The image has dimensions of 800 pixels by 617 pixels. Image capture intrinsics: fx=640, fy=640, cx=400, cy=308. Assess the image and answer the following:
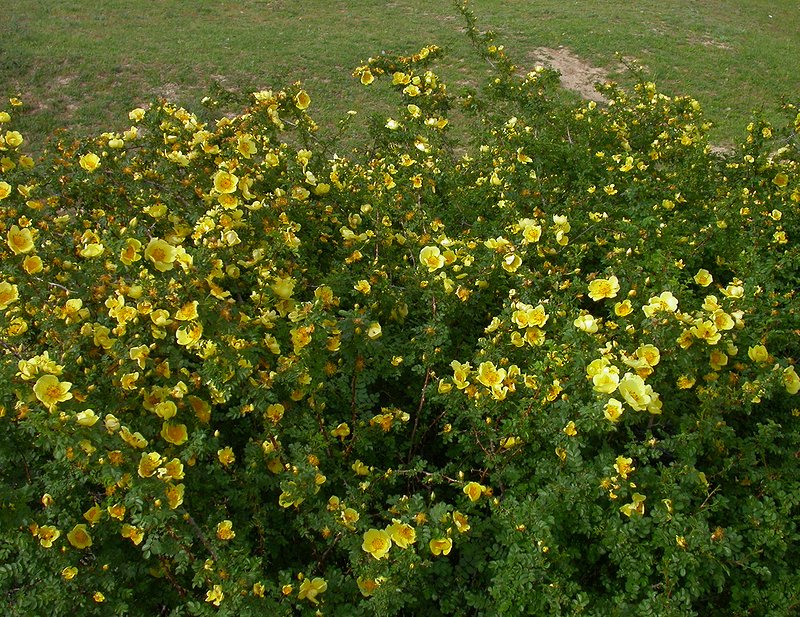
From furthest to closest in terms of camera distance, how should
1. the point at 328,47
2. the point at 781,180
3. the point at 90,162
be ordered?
the point at 328,47, the point at 781,180, the point at 90,162

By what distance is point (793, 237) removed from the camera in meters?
2.83

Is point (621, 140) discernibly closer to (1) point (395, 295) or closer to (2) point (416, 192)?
(2) point (416, 192)

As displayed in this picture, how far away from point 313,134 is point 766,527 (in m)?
2.46

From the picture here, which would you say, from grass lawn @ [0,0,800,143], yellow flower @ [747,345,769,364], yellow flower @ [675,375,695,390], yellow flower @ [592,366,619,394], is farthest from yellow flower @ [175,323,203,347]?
grass lawn @ [0,0,800,143]

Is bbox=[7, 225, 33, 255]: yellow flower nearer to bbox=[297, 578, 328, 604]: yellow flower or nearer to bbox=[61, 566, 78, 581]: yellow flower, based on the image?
bbox=[61, 566, 78, 581]: yellow flower

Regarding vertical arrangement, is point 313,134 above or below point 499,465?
above

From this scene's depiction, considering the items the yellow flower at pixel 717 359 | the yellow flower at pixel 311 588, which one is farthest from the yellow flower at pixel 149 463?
the yellow flower at pixel 717 359

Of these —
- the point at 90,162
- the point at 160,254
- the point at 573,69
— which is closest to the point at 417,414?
the point at 160,254

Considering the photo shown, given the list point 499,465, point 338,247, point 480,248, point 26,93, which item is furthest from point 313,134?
point 26,93

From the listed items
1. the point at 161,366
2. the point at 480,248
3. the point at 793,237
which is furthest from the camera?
the point at 793,237

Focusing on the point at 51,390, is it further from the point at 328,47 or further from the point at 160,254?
the point at 328,47

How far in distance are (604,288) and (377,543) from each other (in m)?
1.09

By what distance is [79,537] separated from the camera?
164cm

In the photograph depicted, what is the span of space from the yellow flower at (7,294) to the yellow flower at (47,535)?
65cm
